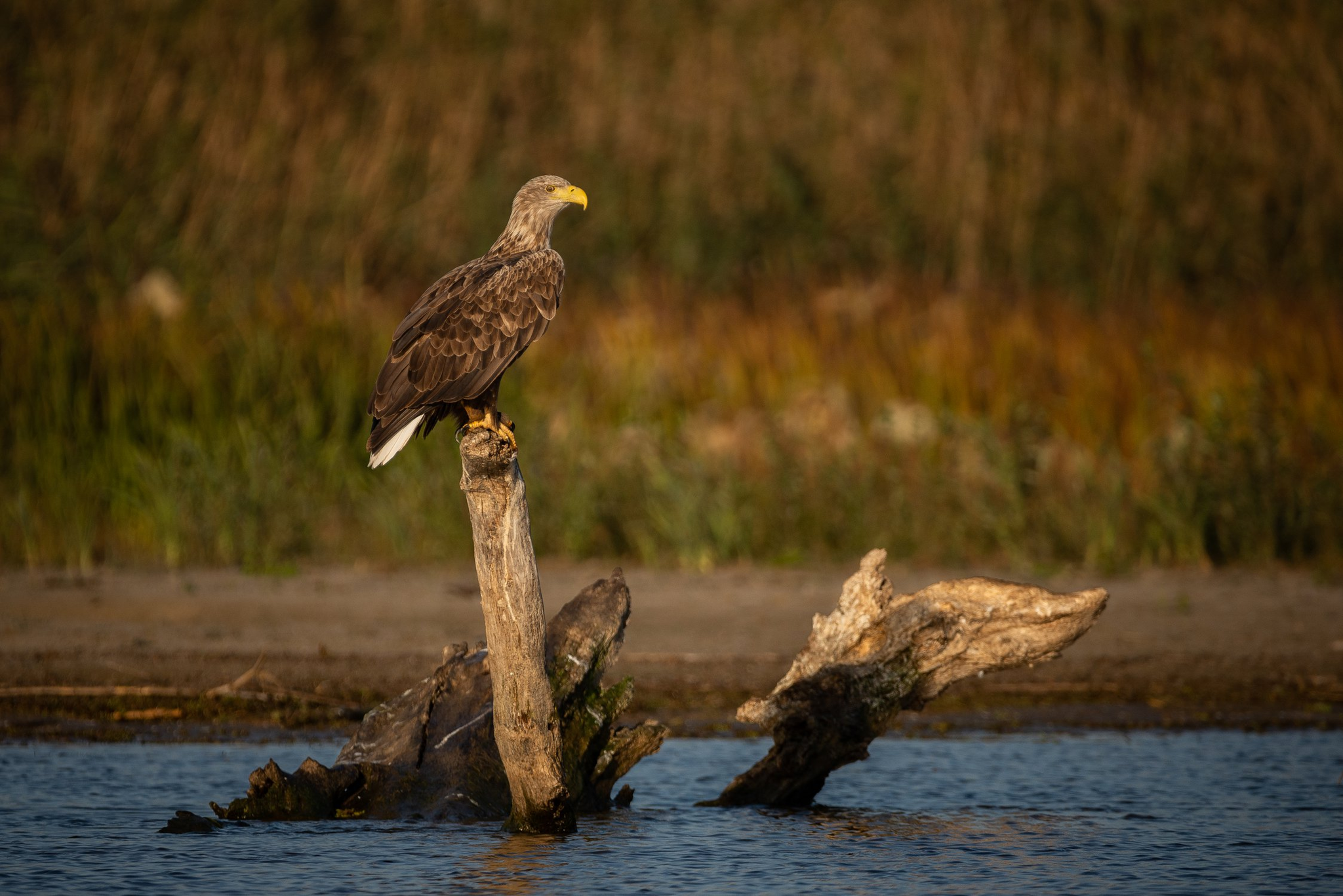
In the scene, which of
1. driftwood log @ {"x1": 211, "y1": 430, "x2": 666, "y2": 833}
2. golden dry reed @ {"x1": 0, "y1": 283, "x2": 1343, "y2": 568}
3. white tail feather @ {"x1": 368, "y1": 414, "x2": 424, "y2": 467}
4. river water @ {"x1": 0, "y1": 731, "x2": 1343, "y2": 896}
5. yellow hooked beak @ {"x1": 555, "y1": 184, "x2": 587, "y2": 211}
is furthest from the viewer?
golden dry reed @ {"x1": 0, "y1": 283, "x2": 1343, "y2": 568}

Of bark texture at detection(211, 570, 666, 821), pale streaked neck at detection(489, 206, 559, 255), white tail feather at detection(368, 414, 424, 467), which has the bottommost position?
bark texture at detection(211, 570, 666, 821)

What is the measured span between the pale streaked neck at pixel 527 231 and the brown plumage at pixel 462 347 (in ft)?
1.00

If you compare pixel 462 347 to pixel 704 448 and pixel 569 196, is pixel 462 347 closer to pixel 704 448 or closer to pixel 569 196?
pixel 569 196

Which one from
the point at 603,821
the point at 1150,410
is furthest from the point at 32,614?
the point at 1150,410

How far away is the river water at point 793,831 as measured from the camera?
5621mm

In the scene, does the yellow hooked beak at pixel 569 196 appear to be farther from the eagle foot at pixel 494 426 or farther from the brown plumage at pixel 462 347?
the eagle foot at pixel 494 426

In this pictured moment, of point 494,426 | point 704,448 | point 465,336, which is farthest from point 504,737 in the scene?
point 704,448

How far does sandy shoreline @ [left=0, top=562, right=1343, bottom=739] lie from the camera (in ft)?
25.8

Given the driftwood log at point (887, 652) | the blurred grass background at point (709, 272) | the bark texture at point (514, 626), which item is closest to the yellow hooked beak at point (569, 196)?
the bark texture at point (514, 626)

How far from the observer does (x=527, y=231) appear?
7035 millimetres

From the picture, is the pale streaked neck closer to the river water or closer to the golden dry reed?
the river water

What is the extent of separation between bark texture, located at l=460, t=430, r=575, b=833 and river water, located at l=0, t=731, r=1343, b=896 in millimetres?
284

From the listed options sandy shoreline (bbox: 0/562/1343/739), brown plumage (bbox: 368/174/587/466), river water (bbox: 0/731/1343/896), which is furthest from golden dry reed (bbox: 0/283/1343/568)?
brown plumage (bbox: 368/174/587/466)

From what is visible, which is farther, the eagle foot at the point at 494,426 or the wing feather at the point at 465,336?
the wing feather at the point at 465,336
